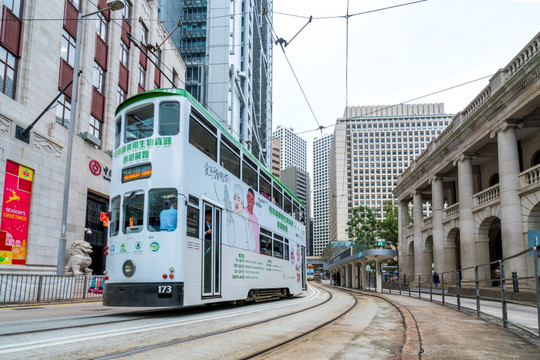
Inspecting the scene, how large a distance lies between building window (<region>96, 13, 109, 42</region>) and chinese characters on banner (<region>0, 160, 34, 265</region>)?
10.4 m

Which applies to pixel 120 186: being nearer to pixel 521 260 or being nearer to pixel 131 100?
pixel 131 100

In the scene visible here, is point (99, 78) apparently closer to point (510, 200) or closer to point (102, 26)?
point (102, 26)

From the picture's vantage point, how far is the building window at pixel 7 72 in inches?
676

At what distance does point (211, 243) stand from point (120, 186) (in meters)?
2.46

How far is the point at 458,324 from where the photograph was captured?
847 centimetres

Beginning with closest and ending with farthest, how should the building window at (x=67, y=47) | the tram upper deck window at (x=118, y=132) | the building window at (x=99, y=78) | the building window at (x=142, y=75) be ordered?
the tram upper deck window at (x=118, y=132) < the building window at (x=67, y=47) < the building window at (x=99, y=78) < the building window at (x=142, y=75)

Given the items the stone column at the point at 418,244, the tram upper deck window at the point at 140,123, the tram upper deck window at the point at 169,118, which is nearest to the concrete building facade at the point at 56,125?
the tram upper deck window at the point at 140,123

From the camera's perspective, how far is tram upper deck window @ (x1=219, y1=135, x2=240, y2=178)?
11.5m

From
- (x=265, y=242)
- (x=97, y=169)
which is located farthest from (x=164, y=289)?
(x=97, y=169)

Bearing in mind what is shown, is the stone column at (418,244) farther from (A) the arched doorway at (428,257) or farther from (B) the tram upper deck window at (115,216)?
(B) the tram upper deck window at (115,216)

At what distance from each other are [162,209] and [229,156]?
3.18 metres

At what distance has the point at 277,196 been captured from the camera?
654 inches

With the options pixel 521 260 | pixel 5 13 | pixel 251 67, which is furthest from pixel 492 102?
pixel 251 67

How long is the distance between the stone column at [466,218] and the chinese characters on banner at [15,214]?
2279 cm
